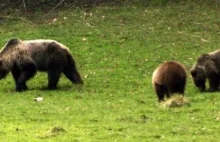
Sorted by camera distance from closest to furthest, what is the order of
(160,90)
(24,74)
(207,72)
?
(160,90), (207,72), (24,74)

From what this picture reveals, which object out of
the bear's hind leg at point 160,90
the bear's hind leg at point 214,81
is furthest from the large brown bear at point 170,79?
the bear's hind leg at point 214,81

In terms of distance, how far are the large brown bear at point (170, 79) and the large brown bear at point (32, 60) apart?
14.1 ft

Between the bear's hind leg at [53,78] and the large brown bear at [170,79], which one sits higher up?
the large brown bear at [170,79]

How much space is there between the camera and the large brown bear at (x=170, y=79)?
45.3 ft

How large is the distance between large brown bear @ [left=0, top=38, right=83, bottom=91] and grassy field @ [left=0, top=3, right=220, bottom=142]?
1.56 feet

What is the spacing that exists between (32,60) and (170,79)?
524 cm

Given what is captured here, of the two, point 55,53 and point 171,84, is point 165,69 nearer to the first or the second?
point 171,84

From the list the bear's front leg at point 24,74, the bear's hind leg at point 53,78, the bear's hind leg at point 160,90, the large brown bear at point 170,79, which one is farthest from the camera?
the bear's hind leg at point 53,78

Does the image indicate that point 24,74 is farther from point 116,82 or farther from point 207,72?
point 207,72

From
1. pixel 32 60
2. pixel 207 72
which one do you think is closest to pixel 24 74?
pixel 32 60

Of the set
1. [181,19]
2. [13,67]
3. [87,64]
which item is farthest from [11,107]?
[181,19]

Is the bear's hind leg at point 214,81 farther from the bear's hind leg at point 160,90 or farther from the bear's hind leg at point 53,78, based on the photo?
the bear's hind leg at point 53,78

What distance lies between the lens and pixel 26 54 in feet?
57.9

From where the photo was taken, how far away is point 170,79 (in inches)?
543
